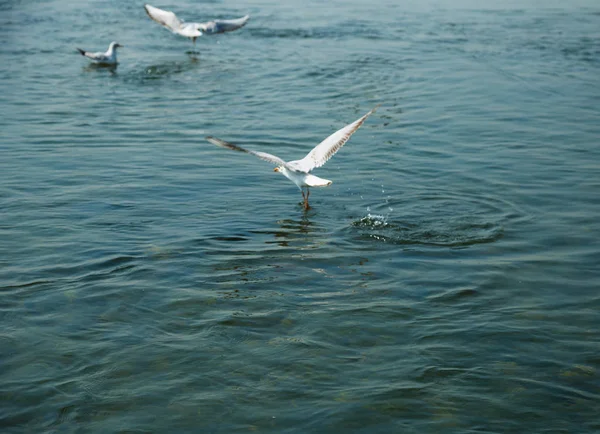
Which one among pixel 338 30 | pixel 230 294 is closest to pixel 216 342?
pixel 230 294

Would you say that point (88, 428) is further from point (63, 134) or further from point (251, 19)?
point (251, 19)

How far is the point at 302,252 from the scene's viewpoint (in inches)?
378

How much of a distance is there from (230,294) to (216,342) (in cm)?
109

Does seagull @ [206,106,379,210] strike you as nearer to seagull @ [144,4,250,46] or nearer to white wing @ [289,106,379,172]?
white wing @ [289,106,379,172]

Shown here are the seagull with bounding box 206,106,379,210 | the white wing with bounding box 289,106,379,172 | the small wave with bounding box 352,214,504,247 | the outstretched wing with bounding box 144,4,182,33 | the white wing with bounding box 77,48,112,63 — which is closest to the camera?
the small wave with bounding box 352,214,504,247

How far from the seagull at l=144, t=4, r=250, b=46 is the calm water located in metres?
3.08

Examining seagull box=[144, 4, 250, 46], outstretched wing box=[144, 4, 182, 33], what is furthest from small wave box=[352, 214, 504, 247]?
outstretched wing box=[144, 4, 182, 33]

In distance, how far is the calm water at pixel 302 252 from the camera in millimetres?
6473

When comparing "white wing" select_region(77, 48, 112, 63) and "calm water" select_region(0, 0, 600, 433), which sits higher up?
"white wing" select_region(77, 48, 112, 63)

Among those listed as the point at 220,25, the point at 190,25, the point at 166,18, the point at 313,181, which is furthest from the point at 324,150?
the point at 166,18

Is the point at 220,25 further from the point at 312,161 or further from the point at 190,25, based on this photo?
the point at 312,161

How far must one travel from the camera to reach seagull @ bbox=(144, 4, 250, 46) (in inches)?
898

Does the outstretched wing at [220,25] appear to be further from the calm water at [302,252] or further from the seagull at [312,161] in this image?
the seagull at [312,161]

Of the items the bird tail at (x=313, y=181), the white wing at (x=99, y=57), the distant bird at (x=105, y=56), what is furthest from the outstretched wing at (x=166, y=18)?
the bird tail at (x=313, y=181)
